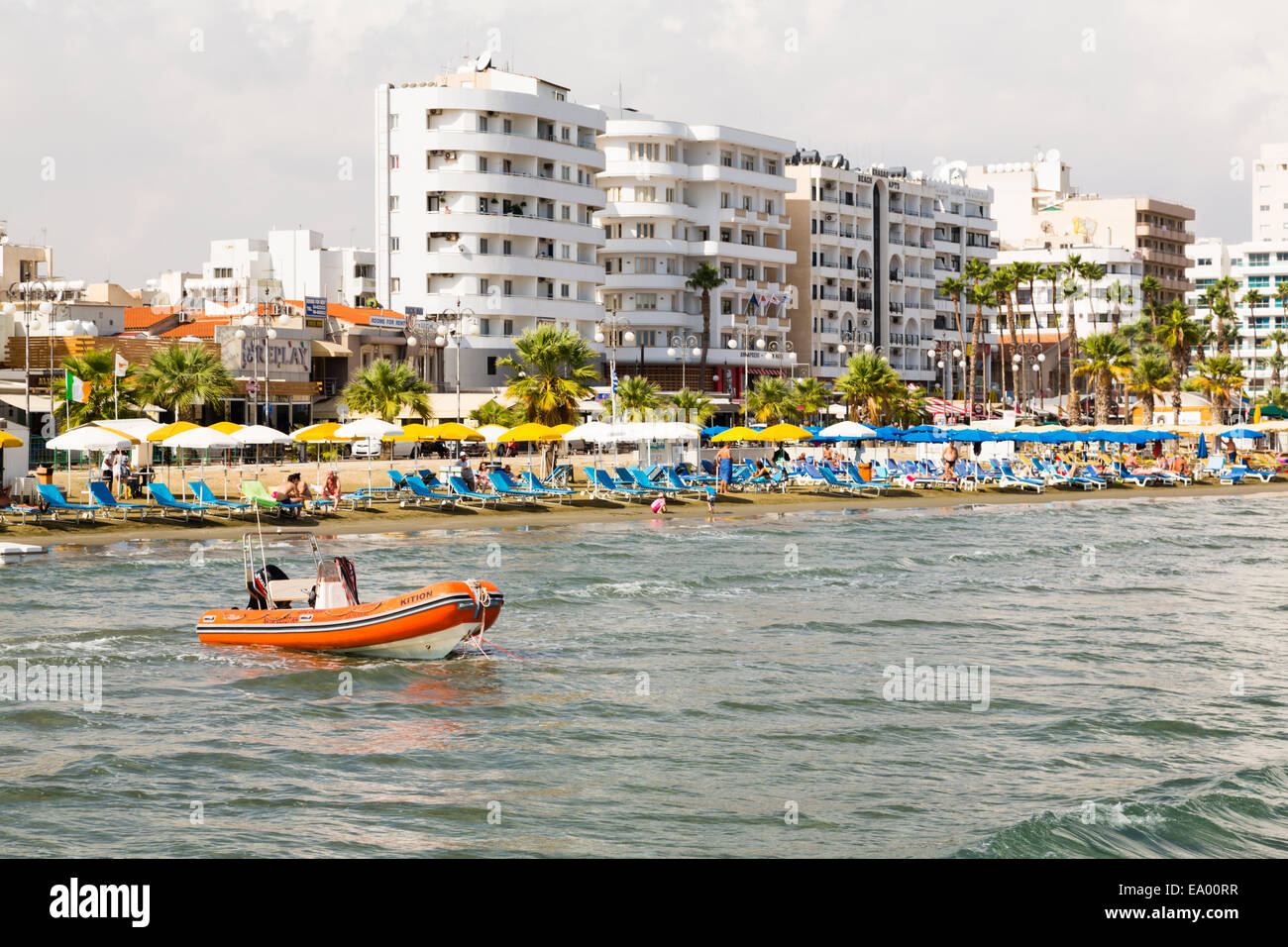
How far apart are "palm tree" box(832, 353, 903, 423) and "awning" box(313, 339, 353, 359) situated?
944 inches

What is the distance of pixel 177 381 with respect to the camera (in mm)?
54812

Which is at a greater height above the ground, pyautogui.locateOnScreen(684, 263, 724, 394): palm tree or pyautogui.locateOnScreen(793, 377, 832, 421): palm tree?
pyautogui.locateOnScreen(684, 263, 724, 394): palm tree

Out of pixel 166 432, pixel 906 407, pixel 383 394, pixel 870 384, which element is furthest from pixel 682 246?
pixel 166 432

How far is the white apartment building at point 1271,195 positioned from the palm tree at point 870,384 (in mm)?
120768

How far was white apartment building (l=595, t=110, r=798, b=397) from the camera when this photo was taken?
9106 centimetres

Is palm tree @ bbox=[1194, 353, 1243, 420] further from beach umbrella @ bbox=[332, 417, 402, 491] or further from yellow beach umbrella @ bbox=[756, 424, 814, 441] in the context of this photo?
beach umbrella @ bbox=[332, 417, 402, 491]

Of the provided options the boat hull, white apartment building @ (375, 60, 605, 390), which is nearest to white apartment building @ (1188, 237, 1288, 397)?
white apartment building @ (375, 60, 605, 390)

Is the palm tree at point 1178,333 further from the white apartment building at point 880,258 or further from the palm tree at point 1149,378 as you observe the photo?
the white apartment building at point 880,258

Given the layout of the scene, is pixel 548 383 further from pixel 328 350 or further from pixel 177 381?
pixel 328 350

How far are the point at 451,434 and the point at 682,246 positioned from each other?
51651 mm
